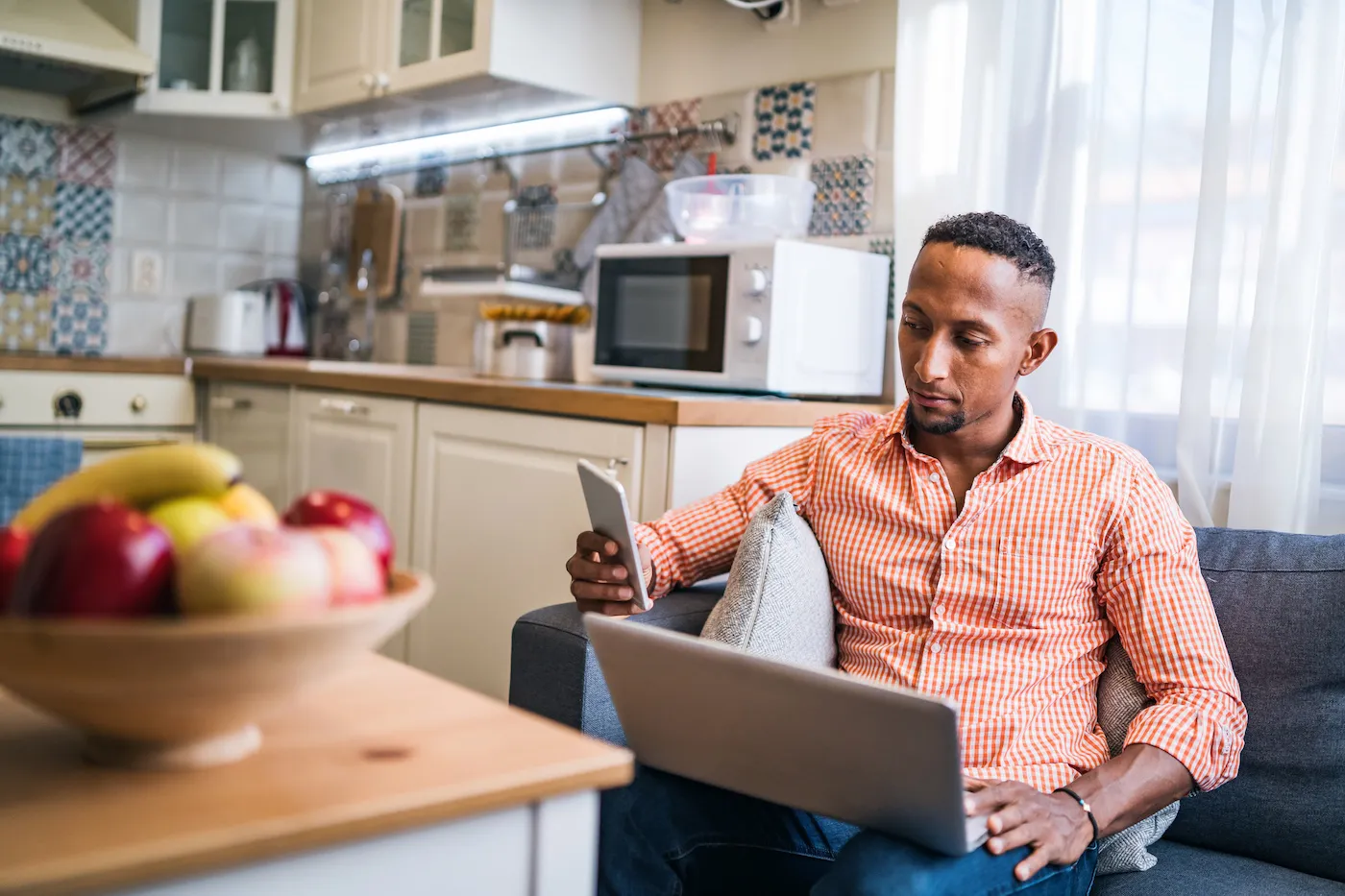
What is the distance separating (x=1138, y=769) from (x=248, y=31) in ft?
10.7

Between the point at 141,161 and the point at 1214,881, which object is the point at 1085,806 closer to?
the point at 1214,881

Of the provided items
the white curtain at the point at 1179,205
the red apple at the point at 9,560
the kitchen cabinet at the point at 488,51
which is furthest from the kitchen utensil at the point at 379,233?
the red apple at the point at 9,560

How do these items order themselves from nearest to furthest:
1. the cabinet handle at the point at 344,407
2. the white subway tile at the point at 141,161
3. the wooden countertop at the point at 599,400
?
the wooden countertop at the point at 599,400 < the cabinet handle at the point at 344,407 < the white subway tile at the point at 141,161

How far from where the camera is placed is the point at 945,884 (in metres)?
1.10

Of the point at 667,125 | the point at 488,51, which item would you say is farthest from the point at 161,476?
the point at 667,125

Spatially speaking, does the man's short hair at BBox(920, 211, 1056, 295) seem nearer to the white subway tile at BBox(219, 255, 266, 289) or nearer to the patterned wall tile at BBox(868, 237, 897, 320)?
the patterned wall tile at BBox(868, 237, 897, 320)

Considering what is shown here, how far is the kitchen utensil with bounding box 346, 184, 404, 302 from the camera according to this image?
12.3ft

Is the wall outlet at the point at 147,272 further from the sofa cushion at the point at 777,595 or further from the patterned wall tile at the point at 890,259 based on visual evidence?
the sofa cushion at the point at 777,595

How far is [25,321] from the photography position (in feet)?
12.0

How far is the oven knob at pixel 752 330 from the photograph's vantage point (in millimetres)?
2205

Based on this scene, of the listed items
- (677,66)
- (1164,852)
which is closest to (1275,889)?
(1164,852)

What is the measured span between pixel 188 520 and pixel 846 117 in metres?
2.22

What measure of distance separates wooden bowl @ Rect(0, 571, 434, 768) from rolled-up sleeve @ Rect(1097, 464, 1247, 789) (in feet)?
3.24

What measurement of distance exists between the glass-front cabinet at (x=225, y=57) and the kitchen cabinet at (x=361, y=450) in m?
1.04
